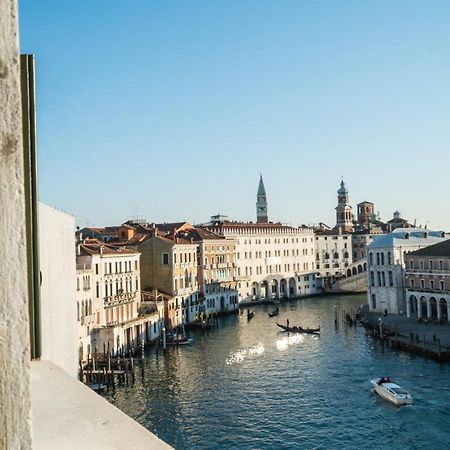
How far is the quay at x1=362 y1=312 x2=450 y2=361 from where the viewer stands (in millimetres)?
21906

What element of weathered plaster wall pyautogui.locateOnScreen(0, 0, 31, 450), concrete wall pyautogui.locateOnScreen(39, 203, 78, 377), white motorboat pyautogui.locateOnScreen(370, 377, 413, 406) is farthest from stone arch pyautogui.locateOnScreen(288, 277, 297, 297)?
weathered plaster wall pyautogui.locateOnScreen(0, 0, 31, 450)

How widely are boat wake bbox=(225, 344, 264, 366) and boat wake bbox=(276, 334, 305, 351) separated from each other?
825mm

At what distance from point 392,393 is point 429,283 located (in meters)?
15.9

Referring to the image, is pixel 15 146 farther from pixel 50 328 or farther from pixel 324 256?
pixel 324 256

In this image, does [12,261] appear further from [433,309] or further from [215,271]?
[215,271]

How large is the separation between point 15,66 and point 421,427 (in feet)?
48.0

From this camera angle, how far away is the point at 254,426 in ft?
46.2

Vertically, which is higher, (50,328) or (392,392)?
(50,328)

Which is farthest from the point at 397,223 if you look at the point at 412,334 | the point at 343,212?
the point at 412,334

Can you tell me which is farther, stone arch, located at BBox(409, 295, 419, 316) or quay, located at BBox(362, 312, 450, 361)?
stone arch, located at BBox(409, 295, 419, 316)

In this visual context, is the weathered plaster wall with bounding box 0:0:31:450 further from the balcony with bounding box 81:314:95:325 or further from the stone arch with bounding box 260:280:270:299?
the stone arch with bounding box 260:280:270:299

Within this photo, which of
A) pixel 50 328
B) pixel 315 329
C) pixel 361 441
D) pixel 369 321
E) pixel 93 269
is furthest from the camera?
pixel 369 321

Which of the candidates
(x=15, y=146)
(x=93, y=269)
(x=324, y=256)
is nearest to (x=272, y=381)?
(x=93, y=269)

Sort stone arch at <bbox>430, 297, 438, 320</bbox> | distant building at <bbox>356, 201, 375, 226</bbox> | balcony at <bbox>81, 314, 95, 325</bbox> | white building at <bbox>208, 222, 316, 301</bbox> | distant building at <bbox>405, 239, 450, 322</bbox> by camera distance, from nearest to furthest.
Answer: balcony at <bbox>81, 314, 95, 325</bbox> < distant building at <bbox>405, 239, 450, 322</bbox> < stone arch at <bbox>430, 297, 438, 320</bbox> < white building at <bbox>208, 222, 316, 301</bbox> < distant building at <bbox>356, 201, 375, 226</bbox>
